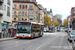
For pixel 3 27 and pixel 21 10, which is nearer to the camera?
pixel 3 27

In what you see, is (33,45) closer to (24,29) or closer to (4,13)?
(24,29)

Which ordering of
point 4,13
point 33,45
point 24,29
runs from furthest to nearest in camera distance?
point 4,13 → point 24,29 → point 33,45

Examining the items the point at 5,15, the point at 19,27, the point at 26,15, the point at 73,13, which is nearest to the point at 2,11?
the point at 5,15

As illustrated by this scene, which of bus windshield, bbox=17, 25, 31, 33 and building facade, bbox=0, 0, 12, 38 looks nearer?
bus windshield, bbox=17, 25, 31, 33

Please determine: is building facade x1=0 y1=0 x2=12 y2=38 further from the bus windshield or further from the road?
the road

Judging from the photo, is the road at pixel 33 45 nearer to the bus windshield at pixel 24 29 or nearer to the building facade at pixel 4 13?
the bus windshield at pixel 24 29

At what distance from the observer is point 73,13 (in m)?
97.6

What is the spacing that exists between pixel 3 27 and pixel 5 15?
301 cm

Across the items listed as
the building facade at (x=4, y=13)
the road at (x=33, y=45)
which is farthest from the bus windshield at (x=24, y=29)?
the building facade at (x=4, y=13)

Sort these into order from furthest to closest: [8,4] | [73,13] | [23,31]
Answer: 1. [73,13]
2. [8,4]
3. [23,31]

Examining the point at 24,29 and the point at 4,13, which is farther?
the point at 4,13

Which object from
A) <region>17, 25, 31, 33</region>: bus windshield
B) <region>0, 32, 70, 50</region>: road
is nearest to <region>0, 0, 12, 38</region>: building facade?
<region>17, 25, 31, 33</region>: bus windshield

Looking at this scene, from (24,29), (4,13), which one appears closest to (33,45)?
(24,29)

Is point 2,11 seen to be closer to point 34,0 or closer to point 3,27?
point 3,27
